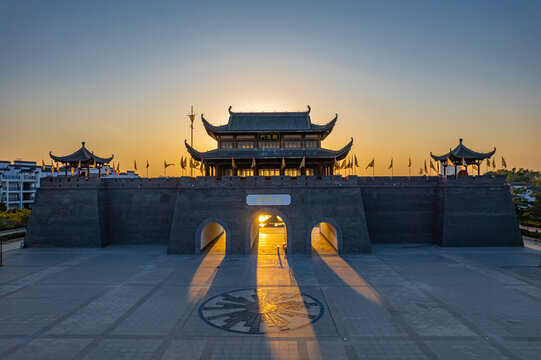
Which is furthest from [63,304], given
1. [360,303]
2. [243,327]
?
[360,303]

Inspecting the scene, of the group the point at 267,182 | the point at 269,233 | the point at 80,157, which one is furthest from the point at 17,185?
the point at 267,182

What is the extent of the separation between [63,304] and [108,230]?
48.9ft

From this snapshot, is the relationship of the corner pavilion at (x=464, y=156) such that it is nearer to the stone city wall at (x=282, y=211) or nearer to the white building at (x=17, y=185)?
the stone city wall at (x=282, y=211)

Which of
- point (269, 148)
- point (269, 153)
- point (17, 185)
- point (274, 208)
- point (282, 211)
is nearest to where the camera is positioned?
point (282, 211)

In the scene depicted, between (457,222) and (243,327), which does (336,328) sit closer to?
(243,327)

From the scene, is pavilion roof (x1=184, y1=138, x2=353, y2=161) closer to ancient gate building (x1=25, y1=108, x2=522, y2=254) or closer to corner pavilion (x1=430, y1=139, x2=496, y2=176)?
ancient gate building (x1=25, y1=108, x2=522, y2=254)

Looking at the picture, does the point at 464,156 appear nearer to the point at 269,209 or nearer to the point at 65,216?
the point at 269,209

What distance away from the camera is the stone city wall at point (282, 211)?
939 inches

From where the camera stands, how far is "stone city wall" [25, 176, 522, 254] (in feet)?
78.2

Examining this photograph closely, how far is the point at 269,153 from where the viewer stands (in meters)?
30.0

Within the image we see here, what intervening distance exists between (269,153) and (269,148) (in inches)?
45.7

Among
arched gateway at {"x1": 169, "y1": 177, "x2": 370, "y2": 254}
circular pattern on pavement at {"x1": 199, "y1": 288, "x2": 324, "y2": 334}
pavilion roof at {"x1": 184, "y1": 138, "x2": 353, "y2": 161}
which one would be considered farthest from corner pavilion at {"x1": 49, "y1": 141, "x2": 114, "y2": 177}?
circular pattern on pavement at {"x1": 199, "y1": 288, "x2": 324, "y2": 334}

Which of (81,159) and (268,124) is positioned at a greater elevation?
(268,124)

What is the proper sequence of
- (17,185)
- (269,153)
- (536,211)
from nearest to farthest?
(269,153) < (536,211) < (17,185)
